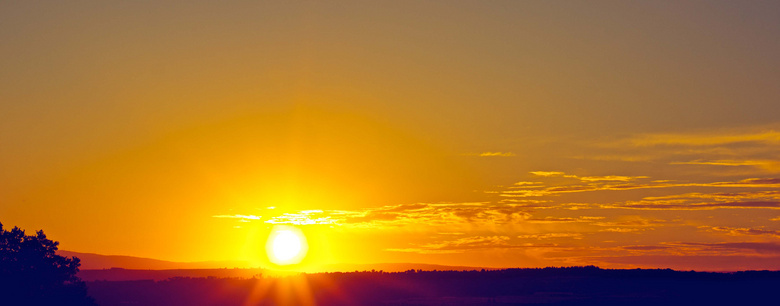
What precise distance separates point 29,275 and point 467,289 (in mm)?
45752

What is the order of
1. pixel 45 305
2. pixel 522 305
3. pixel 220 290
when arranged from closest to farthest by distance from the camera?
1. pixel 45 305
2. pixel 522 305
3. pixel 220 290

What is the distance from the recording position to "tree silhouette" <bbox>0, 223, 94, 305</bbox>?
189 ft

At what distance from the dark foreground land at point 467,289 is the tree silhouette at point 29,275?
2550 centimetres

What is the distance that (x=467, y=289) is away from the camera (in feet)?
305

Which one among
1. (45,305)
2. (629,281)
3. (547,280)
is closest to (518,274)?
(547,280)

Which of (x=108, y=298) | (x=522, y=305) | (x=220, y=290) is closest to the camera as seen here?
(x=522, y=305)

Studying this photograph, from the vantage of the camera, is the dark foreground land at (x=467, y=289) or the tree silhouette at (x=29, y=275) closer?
the tree silhouette at (x=29, y=275)

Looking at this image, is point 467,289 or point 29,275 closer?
point 29,275

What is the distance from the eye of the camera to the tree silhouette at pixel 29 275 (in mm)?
57719

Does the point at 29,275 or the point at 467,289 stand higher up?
the point at 467,289

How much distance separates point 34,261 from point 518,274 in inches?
2143

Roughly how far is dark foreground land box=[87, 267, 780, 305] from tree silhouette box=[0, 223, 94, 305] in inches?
1004

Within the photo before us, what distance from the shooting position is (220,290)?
91938 mm

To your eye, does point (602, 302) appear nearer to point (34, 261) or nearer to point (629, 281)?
point (629, 281)
